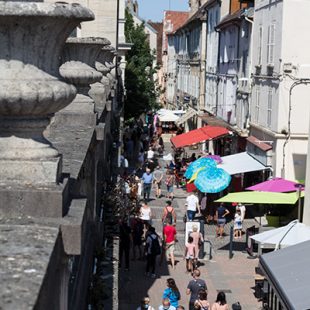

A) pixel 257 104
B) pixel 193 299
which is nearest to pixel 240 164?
pixel 257 104

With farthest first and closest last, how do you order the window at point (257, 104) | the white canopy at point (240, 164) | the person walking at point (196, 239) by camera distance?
the window at point (257, 104), the white canopy at point (240, 164), the person walking at point (196, 239)

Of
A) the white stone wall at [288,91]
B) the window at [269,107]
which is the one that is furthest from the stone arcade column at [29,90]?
the window at [269,107]

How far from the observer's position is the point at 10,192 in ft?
14.9

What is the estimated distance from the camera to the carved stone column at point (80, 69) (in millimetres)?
9625

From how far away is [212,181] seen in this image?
2464 centimetres

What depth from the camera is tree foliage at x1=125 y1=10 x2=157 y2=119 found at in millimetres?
46719

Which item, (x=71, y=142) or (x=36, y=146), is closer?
(x=36, y=146)

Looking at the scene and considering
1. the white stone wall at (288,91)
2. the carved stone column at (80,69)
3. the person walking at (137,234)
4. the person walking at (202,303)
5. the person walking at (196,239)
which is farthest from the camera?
the white stone wall at (288,91)

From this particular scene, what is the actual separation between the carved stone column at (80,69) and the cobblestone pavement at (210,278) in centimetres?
622

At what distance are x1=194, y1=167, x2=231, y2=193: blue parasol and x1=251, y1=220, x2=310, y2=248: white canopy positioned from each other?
7.39 m

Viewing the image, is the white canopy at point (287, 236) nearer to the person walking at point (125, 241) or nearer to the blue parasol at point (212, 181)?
the person walking at point (125, 241)

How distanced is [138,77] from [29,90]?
42.7 m

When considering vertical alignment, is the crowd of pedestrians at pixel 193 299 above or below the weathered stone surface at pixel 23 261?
below

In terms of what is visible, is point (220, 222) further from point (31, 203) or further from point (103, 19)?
point (31, 203)
